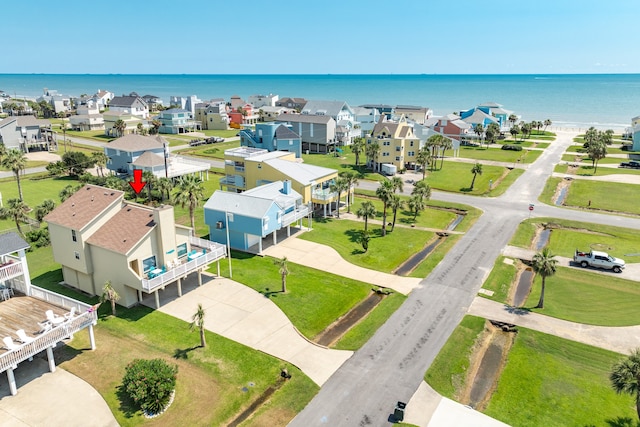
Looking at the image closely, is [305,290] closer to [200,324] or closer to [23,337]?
[200,324]

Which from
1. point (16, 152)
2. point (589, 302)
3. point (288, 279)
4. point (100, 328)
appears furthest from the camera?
point (16, 152)

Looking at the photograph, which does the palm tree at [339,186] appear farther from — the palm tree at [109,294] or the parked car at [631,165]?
the parked car at [631,165]

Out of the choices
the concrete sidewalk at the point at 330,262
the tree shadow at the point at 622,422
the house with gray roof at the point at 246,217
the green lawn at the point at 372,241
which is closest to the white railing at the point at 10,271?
the house with gray roof at the point at 246,217

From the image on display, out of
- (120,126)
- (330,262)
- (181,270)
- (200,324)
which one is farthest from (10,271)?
(120,126)

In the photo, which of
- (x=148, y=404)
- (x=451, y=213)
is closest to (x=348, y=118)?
(x=451, y=213)

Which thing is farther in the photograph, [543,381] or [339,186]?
[339,186]

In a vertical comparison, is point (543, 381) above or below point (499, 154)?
below

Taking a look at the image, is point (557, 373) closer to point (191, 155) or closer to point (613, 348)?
point (613, 348)
